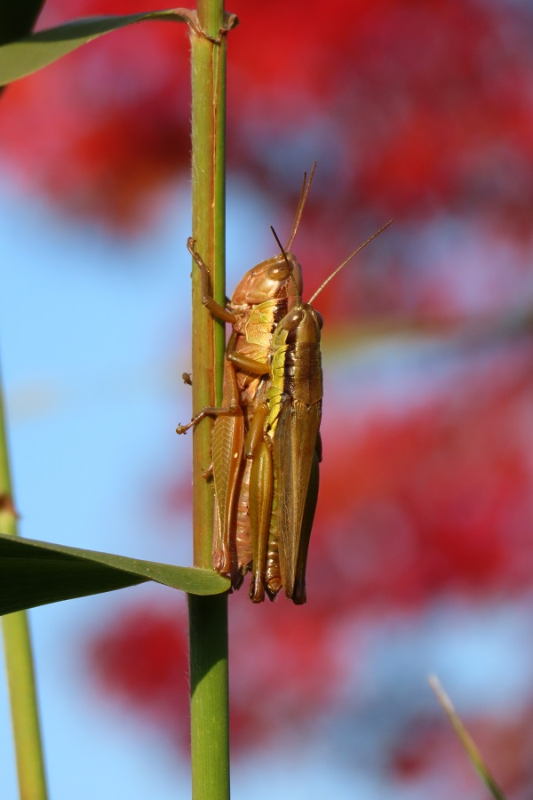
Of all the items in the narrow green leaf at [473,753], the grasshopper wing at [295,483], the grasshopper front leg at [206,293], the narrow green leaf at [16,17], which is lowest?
the narrow green leaf at [473,753]

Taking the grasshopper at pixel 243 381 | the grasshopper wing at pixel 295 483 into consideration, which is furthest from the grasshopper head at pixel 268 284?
the grasshopper wing at pixel 295 483

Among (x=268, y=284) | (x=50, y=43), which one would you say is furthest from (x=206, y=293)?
(x=268, y=284)

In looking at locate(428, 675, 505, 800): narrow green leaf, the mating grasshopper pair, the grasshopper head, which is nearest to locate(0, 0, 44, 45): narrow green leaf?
the mating grasshopper pair

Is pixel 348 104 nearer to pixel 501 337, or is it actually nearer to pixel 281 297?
pixel 501 337

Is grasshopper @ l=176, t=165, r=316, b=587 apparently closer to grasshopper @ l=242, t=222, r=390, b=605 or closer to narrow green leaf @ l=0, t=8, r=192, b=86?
grasshopper @ l=242, t=222, r=390, b=605

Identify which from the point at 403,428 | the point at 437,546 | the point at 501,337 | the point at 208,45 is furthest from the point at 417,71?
the point at 208,45

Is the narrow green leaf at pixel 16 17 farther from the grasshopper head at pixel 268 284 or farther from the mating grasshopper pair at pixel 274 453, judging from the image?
the grasshopper head at pixel 268 284
